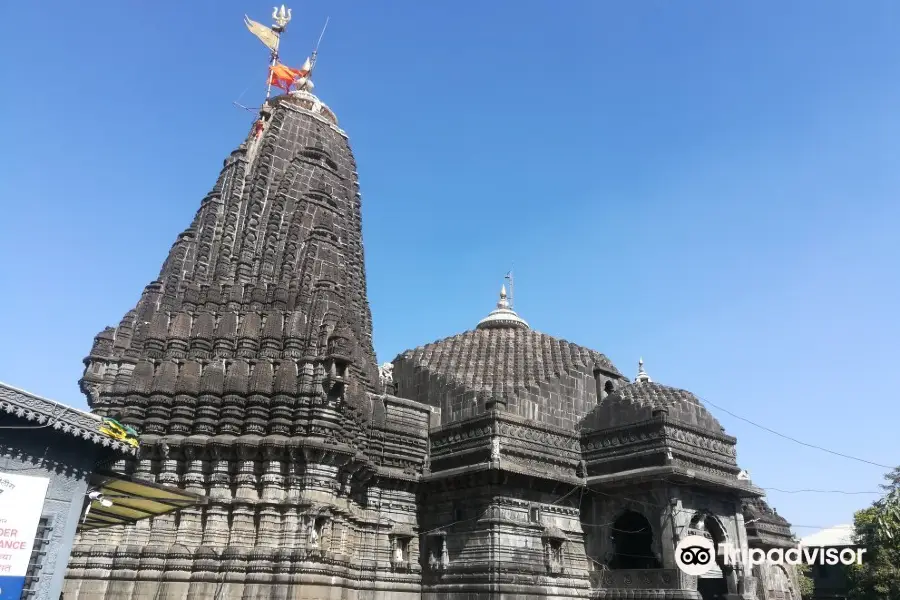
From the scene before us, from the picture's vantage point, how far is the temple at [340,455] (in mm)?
20016

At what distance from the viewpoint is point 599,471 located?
24.1 metres

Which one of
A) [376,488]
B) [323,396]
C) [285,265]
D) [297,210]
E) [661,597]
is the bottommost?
[661,597]

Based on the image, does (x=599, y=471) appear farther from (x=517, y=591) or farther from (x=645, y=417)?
(x=517, y=591)

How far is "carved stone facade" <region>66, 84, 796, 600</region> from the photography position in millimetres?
20000

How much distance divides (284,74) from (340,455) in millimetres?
20839

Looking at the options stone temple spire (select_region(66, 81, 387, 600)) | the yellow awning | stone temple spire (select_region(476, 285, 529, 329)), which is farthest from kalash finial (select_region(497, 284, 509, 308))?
the yellow awning

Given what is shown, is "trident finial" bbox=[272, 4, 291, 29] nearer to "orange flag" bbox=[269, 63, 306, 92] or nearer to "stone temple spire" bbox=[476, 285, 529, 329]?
"orange flag" bbox=[269, 63, 306, 92]

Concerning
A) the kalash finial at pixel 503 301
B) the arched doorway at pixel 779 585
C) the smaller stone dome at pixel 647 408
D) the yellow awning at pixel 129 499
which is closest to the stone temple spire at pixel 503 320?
the kalash finial at pixel 503 301

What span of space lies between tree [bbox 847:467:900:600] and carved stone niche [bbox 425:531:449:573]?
16260mm

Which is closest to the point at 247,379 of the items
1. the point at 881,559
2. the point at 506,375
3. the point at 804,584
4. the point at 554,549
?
the point at 506,375

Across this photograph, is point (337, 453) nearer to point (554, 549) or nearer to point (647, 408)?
point (554, 549)

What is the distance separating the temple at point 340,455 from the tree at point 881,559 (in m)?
3.09

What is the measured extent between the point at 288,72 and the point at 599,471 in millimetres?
23480

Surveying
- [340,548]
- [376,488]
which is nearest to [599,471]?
[376,488]
